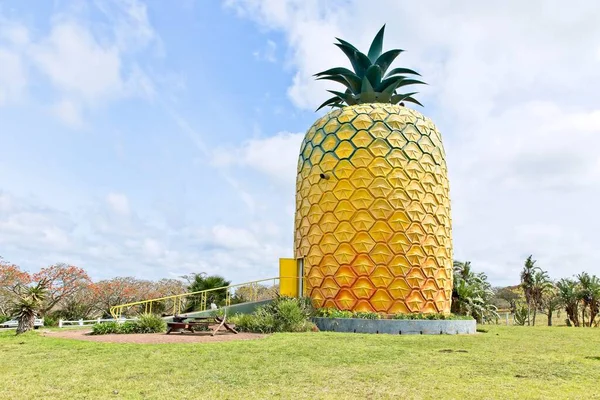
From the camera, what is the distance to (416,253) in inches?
765

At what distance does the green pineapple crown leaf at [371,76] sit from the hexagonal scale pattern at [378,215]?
1416mm

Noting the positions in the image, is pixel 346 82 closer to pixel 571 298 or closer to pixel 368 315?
pixel 368 315

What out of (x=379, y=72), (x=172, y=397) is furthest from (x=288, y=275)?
(x=172, y=397)

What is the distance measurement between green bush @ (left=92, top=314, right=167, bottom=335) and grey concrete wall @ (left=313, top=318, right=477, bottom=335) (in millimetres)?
6291

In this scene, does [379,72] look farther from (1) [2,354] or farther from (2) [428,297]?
(1) [2,354]


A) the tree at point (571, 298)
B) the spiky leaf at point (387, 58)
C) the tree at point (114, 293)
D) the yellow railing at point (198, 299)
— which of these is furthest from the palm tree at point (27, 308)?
the tree at point (571, 298)

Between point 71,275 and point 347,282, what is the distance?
21.5 metres

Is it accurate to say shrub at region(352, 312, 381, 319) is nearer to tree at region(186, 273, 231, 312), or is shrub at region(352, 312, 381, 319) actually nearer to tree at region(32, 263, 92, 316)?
tree at region(186, 273, 231, 312)

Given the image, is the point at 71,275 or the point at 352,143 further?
the point at 71,275

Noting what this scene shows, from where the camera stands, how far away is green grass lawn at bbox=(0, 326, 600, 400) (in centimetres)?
750

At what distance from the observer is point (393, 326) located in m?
17.3

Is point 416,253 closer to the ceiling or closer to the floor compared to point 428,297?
closer to the ceiling

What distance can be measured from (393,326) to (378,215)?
4617 mm

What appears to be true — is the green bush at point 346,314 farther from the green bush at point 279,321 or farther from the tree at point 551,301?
the tree at point 551,301
